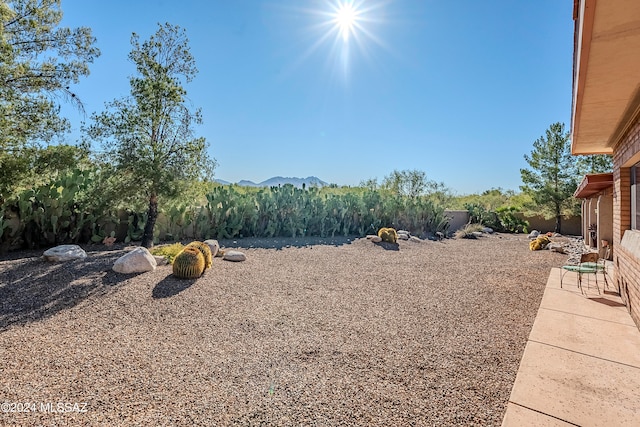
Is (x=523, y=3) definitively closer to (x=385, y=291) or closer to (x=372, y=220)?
(x=385, y=291)

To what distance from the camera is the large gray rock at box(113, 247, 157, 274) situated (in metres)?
4.97

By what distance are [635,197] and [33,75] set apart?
10155mm

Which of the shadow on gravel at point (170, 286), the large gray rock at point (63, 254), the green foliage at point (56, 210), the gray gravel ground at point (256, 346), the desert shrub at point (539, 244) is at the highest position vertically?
the green foliage at point (56, 210)

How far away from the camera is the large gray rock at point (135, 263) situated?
497cm

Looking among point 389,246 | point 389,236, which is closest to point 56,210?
point 389,246

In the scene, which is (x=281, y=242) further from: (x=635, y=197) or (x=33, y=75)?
(x=635, y=197)

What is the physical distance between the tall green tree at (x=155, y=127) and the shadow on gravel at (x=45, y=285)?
187 centimetres

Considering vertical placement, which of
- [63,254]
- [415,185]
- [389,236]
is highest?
[415,185]

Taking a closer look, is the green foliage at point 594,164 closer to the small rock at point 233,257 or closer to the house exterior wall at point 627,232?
the house exterior wall at point 627,232

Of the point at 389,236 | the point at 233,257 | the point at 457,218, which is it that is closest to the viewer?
the point at 233,257

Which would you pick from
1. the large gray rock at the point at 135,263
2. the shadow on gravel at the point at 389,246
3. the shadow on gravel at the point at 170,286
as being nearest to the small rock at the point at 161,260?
the large gray rock at the point at 135,263

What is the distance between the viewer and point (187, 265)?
491cm

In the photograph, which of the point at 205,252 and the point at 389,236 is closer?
the point at 205,252

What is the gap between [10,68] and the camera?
5152 mm
